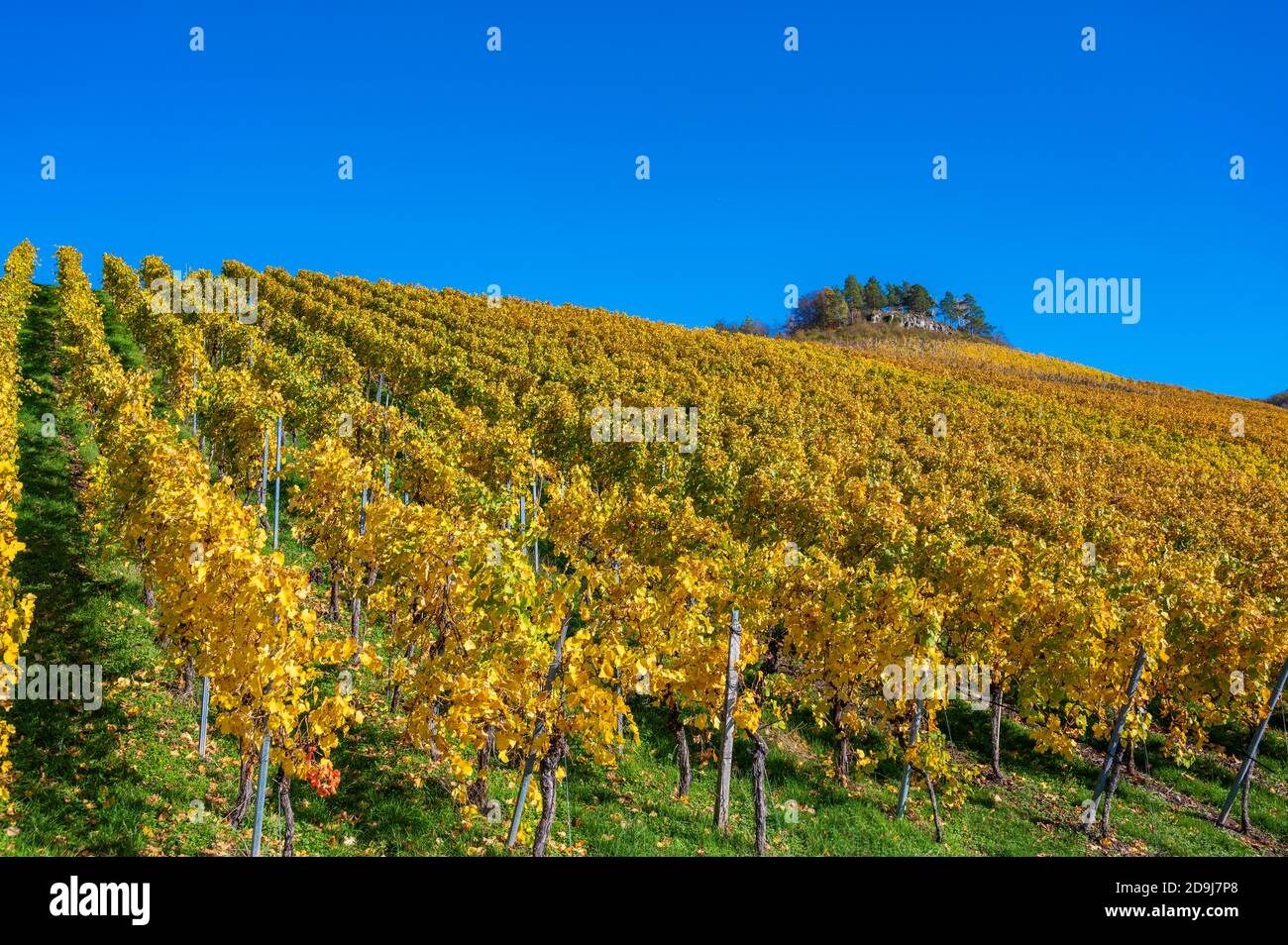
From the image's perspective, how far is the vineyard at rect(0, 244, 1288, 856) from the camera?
33.8 feet

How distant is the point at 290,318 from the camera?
5366cm

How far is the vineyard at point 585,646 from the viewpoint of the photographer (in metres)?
10.3

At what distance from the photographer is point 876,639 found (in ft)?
50.7

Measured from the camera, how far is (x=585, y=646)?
1054 cm

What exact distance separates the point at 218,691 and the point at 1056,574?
21.5 meters

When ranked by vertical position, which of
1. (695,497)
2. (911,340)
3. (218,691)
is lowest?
(218,691)

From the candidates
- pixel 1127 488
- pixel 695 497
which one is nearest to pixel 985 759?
pixel 695 497

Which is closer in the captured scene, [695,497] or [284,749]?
[284,749]

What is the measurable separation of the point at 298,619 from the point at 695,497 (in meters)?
18.9

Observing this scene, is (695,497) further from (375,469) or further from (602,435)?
(375,469)
